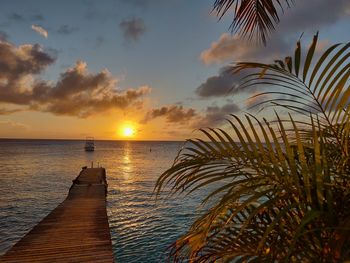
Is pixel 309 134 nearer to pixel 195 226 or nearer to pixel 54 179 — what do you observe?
pixel 195 226

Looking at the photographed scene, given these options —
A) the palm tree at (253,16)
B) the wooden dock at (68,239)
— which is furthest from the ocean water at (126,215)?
the palm tree at (253,16)

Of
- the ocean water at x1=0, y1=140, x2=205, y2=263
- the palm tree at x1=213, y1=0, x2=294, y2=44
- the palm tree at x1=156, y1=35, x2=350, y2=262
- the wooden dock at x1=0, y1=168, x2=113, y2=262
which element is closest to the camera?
the palm tree at x1=156, y1=35, x2=350, y2=262

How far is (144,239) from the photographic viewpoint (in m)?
14.7

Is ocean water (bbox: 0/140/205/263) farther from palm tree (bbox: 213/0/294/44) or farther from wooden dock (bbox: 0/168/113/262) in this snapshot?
palm tree (bbox: 213/0/294/44)

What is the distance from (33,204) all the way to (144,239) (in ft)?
43.3

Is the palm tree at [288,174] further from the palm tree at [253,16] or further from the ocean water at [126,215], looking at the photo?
the ocean water at [126,215]

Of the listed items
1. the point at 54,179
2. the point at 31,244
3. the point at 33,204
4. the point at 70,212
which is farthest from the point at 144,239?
the point at 54,179

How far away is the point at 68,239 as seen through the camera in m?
9.54

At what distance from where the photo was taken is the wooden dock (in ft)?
26.5

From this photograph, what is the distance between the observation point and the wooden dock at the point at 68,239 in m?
8.08

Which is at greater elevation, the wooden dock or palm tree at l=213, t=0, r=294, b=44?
palm tree at l=213, t=0, r=294, b=44

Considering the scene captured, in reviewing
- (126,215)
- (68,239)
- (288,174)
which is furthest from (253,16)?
(126,215)

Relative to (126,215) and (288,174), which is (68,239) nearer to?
(288,174)

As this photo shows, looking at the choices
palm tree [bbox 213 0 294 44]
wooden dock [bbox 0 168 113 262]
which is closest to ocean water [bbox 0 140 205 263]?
wooden dock [bbox 0 168 113 262]
